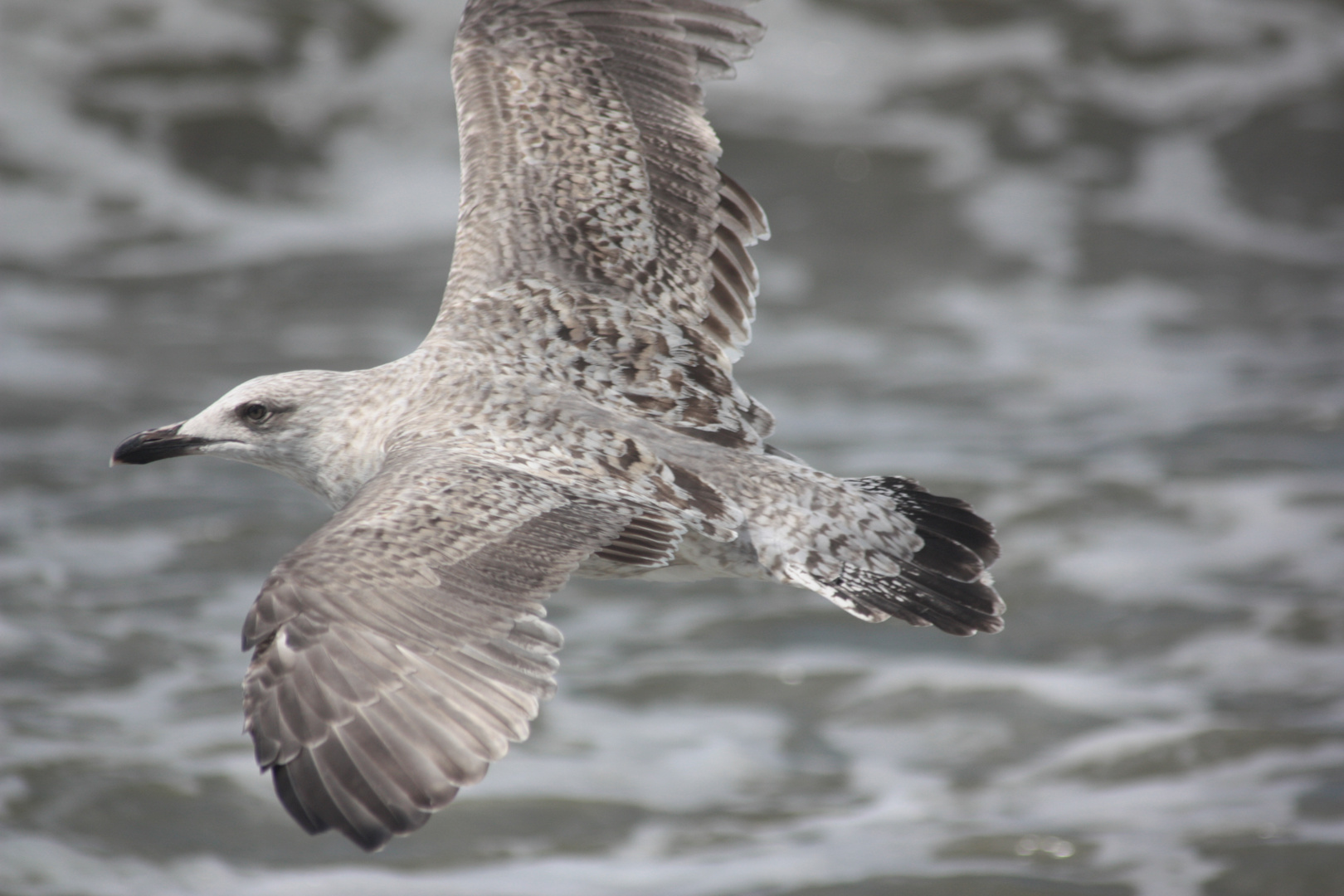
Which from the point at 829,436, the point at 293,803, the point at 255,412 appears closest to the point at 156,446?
the point at 255,412

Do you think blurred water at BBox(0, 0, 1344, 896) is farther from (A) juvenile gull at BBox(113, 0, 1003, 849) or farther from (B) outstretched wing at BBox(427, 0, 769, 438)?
(B) outstretched wing at BBox(427, 0, 769, 438)

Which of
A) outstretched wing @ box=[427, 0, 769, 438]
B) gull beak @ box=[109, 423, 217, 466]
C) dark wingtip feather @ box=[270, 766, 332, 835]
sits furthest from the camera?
outstretched wing @ box=[427, 0, 769, 438]

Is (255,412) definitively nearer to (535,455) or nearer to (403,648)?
(535,455)

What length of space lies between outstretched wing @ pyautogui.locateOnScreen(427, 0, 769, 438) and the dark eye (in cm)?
62

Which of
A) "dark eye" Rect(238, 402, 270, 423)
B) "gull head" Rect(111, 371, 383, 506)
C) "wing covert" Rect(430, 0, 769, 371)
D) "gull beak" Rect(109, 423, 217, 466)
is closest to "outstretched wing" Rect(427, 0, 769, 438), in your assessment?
"wing covert" Rect(430, 0, 769, 371)

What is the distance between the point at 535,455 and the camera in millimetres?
4434

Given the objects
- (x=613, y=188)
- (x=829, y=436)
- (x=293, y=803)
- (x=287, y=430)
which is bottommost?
(x=293, y=803)

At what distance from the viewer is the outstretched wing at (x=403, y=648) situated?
3.35m

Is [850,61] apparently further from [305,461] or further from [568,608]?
[305,461]

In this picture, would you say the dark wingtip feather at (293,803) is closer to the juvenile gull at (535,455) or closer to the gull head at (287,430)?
the juvenile gull at (535,455)

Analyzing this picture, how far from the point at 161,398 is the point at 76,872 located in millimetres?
5179

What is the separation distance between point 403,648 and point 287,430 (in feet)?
4.75

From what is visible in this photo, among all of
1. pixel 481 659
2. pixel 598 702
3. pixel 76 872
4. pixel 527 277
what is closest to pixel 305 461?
pixel 527 277

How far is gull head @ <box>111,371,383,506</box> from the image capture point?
472 cm
